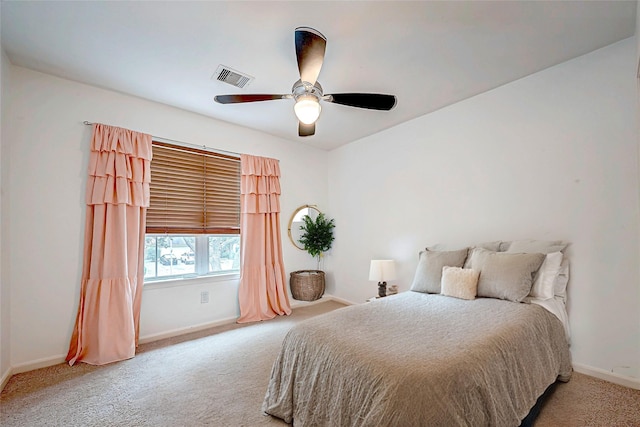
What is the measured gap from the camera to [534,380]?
5.26ft

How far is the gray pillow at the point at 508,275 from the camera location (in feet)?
6.83

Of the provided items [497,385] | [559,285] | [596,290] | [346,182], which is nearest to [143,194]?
[346,182]

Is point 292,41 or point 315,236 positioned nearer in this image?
point 292,41

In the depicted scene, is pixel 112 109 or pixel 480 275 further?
pixel 112 109

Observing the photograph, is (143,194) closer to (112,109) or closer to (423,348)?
(112,109)

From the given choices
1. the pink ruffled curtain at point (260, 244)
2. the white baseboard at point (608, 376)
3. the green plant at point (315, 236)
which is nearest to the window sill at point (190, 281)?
the pink ruffled curtain at point (260, 244)

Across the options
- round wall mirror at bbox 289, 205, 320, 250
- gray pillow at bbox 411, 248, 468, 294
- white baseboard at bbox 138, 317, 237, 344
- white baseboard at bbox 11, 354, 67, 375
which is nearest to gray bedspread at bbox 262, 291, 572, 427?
gray pillow at bbox 411, 248, 468, 294

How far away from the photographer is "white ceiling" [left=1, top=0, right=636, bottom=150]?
1.76 meters

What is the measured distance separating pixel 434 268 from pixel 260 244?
2.22m

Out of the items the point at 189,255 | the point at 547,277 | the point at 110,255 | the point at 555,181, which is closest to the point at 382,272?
the point at 547,277

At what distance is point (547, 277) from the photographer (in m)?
2.14

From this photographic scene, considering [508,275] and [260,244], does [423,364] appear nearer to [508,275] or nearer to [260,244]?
[508,275]

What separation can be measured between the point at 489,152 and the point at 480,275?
1.28 meters

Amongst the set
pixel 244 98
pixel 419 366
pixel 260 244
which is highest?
pixel 244 98
